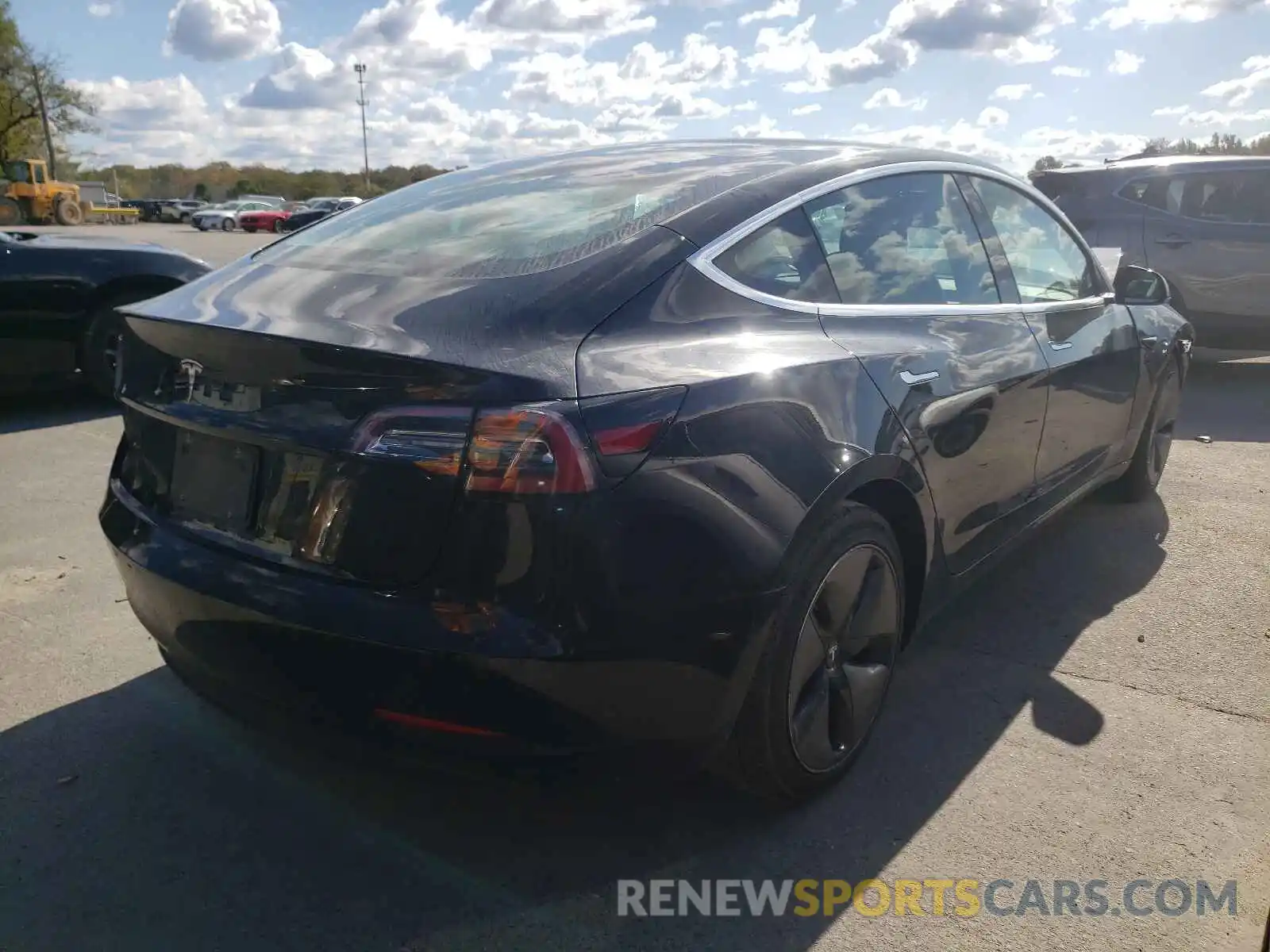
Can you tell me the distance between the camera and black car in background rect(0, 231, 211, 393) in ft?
21.6

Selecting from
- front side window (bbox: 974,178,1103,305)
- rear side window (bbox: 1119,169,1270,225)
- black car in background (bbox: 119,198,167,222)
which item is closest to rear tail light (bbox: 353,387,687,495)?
front side window (bbox: 974,178,1103,305)

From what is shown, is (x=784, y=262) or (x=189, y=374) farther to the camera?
(x=784, y=262)

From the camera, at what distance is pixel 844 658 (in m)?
2.70

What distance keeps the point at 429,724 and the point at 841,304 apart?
1.50m

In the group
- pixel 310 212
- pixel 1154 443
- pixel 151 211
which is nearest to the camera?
pixel 1154 443

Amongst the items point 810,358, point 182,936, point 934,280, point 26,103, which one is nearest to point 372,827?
point 182,936

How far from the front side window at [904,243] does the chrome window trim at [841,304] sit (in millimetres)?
22

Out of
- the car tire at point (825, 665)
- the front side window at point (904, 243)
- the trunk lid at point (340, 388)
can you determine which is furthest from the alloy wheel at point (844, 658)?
the trunk lid at point (340, 388)

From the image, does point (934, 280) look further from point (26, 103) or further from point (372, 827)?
point (26, 103)

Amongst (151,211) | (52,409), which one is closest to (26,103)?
(151,211)

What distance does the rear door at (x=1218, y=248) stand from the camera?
27.7 feet

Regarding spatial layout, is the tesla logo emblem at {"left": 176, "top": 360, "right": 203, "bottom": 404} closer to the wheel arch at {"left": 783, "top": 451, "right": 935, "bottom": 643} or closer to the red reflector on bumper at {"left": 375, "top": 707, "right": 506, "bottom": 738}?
the red reflector on bumper at {"left": 375, "top": 707, "right": 506, "bottom": 738}

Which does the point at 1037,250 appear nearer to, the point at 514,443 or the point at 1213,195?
the point at 514,443

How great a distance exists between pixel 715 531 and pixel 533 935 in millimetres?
922
